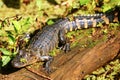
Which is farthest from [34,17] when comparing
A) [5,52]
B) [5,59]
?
[5,59]

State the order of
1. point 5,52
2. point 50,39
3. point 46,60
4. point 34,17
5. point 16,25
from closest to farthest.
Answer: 1. point 46,60
2. point 5,52
3. point 50,39
4. point 16,25
5. point 34,17

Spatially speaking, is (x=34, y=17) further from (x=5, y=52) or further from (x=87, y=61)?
(x=87, y=61)

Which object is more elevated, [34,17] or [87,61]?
[34,17]

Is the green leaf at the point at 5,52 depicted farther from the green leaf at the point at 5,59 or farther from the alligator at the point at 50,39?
A: the alligator at the point at 50,39

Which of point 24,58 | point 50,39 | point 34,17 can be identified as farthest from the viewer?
point 34,17

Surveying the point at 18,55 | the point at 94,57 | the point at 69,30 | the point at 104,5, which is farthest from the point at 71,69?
the point at 104,5

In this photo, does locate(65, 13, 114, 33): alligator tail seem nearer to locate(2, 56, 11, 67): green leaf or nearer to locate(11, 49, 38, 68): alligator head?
locate(11, 49, 38, 68): alligator head

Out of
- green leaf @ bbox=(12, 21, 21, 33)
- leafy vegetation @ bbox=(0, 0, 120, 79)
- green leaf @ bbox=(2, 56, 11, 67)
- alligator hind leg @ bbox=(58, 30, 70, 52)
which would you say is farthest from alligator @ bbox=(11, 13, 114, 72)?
green leaf @ bbox=(12, 21, 21, 33)
